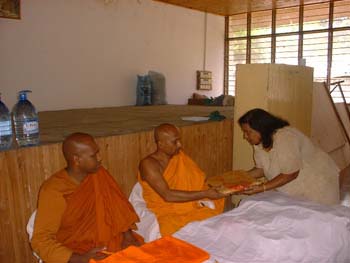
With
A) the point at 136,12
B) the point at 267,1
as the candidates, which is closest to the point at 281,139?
the point at 136,12

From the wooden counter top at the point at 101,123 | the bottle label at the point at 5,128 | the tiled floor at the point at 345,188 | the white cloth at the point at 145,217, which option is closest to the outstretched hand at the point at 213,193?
the white cloth at the point at 145,217

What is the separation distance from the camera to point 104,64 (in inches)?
252

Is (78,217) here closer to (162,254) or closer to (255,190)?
(162,254)

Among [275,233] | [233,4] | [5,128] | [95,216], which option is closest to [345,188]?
[275,233]

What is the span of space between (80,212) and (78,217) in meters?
0.03

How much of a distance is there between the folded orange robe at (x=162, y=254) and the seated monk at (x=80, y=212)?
0.43m

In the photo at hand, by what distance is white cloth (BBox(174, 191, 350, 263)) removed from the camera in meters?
1.30

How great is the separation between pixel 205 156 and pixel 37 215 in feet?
6.21

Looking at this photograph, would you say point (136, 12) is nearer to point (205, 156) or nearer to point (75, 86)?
point (75, 86)

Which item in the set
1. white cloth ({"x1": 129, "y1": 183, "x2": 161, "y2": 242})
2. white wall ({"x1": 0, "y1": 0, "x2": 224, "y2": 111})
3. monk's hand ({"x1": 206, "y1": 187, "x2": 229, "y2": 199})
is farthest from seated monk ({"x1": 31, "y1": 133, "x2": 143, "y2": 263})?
white wall ({"x1": 0, "y1": 0, "x2": 224, "y2": 111})

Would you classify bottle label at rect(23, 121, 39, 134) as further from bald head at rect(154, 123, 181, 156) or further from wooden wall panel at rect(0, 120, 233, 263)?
bald head at rect(154, 123, 181, 156)

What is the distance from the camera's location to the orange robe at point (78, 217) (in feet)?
4.95

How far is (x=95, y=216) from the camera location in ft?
5.63

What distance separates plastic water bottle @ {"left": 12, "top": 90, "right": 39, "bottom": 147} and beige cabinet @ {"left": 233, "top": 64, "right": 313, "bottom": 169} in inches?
73.3
